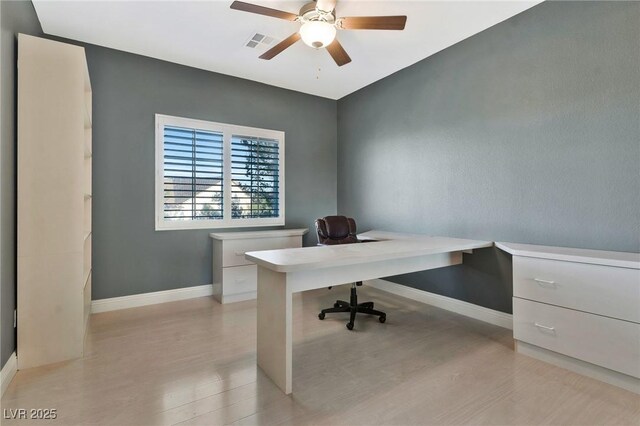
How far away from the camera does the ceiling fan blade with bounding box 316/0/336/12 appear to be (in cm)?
232

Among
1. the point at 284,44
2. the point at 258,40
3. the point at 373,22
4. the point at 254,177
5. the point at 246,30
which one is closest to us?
the point at 373,22

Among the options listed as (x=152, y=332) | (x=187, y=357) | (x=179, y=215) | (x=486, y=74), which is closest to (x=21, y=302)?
(x=152, y=332)

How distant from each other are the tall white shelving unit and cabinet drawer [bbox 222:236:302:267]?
4.80 ft

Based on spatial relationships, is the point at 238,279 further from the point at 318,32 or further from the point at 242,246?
the point at 318,32

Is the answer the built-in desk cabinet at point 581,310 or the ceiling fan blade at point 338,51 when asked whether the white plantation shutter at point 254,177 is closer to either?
the ceiling fan blade at point 338,51

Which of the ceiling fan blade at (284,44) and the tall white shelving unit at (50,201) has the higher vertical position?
the ceiling fan blade at (284,44)

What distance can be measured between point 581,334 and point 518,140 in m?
1.60

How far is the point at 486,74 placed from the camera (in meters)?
2.94

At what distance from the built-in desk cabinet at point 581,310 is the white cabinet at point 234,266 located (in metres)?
2.58

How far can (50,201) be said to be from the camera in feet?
7.07

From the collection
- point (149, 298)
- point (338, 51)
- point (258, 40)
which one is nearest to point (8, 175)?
point (149, 298)

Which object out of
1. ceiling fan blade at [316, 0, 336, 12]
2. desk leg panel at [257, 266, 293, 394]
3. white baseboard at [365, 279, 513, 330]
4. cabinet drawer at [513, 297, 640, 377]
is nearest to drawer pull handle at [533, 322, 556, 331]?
cabinet drawer at [513, 297, 640, 377]

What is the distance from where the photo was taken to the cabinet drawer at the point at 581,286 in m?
1.81

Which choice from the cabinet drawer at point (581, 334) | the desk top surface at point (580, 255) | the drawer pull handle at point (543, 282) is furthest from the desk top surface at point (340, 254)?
the cabinet drawer at point (581, 334)
